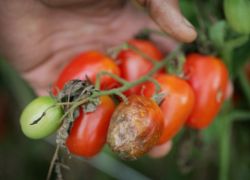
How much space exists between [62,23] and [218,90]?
0.47 meters

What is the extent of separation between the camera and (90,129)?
1.09 m

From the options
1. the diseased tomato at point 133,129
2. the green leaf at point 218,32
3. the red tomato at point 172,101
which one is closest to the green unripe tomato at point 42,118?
the diseased tomato at point 133,129

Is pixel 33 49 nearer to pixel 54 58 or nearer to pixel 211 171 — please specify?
pixel 54 58

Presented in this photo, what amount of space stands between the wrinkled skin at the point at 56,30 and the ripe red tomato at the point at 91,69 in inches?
9.2

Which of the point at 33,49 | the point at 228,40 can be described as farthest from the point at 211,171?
the point at 33,49

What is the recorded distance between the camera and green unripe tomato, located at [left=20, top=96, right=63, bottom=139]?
1.02m

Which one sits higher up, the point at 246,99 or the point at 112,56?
the point at 112,56

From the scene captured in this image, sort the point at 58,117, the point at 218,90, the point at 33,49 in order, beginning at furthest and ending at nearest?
the point at 33,49 → the point at 218,90 → the point at 58,117

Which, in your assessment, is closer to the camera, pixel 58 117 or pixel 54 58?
pixel 58 117

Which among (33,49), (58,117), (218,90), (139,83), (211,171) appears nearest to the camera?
(58,117)

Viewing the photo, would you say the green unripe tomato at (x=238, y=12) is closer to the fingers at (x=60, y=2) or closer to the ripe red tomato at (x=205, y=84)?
the ripe red tomato at (x=205, y=84)

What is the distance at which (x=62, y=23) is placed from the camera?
148 cm

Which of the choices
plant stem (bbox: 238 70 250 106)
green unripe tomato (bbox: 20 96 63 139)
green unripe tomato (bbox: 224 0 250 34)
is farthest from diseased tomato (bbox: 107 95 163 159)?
plant stem (bbox: 238 70 250 106)

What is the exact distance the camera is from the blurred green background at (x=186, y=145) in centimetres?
145
